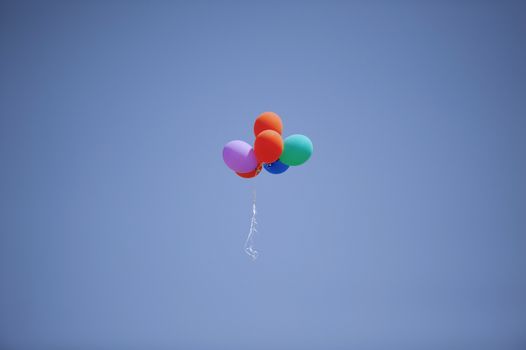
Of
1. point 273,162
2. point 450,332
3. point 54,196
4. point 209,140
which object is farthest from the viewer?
point 209,140

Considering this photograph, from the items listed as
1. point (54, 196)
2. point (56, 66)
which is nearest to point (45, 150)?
point (54, 196)

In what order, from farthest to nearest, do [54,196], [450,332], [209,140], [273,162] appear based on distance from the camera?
[209,140], [54,196], [450,332], [273,162]

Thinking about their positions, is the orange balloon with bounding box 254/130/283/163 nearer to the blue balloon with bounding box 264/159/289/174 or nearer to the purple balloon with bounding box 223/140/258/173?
the purple balloon with bounding box 223/140/258/173

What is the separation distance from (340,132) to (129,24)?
4698 millimetres

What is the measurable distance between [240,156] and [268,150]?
0.86 ft

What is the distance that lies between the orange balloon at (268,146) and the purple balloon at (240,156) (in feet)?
0.26

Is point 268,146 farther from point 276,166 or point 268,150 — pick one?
point 276,166

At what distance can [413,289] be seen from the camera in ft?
27.3

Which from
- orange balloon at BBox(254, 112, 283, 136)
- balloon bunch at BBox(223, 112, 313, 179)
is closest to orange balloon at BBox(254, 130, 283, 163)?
balloon bunch at BBox(223, 112, 313, 179)

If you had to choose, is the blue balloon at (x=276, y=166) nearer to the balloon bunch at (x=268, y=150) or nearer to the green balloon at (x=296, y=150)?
the balloon bunch at (x=268, y=150)

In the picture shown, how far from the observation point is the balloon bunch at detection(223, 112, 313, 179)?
369cm

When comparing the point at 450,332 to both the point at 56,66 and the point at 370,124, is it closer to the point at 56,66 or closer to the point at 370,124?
the point at 370,124

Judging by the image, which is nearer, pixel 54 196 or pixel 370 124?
pixel 54 196

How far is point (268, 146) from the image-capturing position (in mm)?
3666
